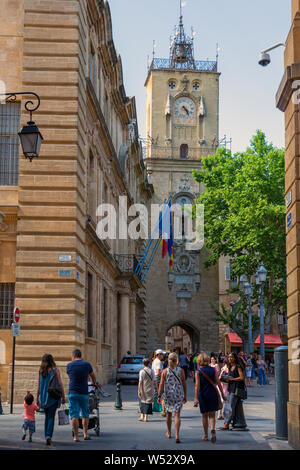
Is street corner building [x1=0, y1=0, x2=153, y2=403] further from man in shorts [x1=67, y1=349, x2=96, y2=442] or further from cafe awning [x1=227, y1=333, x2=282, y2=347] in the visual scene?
cafe awning [x1=227, y1=333, x2=282, y2=347]

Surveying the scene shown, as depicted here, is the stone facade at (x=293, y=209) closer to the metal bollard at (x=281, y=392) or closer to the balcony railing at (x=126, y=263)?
the metal bollard at (x=281, y=392)

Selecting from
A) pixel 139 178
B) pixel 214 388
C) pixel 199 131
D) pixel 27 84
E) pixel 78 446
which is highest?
pixel 199 131

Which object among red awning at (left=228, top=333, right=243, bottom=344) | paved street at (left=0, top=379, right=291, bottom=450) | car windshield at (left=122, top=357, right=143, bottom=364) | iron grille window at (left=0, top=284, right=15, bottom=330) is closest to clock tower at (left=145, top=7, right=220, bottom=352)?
red awning at (left=228, top=333, right=243, bottom=344)

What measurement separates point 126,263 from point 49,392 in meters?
27.7

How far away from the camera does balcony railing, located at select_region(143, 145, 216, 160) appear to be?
60.1 metres

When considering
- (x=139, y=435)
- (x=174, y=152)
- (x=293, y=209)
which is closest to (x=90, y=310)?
(x=139, y=435)

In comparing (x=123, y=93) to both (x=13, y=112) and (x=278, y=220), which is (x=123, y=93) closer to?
(x=278, y=220)

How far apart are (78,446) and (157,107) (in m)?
51.8

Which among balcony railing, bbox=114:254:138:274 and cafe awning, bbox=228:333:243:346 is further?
cafe awning, bbox=228:333:243:346

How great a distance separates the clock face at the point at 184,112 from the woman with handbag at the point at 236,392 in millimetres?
47670

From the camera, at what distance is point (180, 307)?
58.0 m

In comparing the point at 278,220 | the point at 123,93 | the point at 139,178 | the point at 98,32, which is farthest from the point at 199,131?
the point at 98,32

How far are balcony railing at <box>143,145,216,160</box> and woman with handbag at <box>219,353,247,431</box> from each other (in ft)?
150

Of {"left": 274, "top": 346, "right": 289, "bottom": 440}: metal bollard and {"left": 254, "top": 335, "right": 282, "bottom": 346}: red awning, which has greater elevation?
{"left": 254, "top": 335, "right": 282, "bottom": 346}: red awning
